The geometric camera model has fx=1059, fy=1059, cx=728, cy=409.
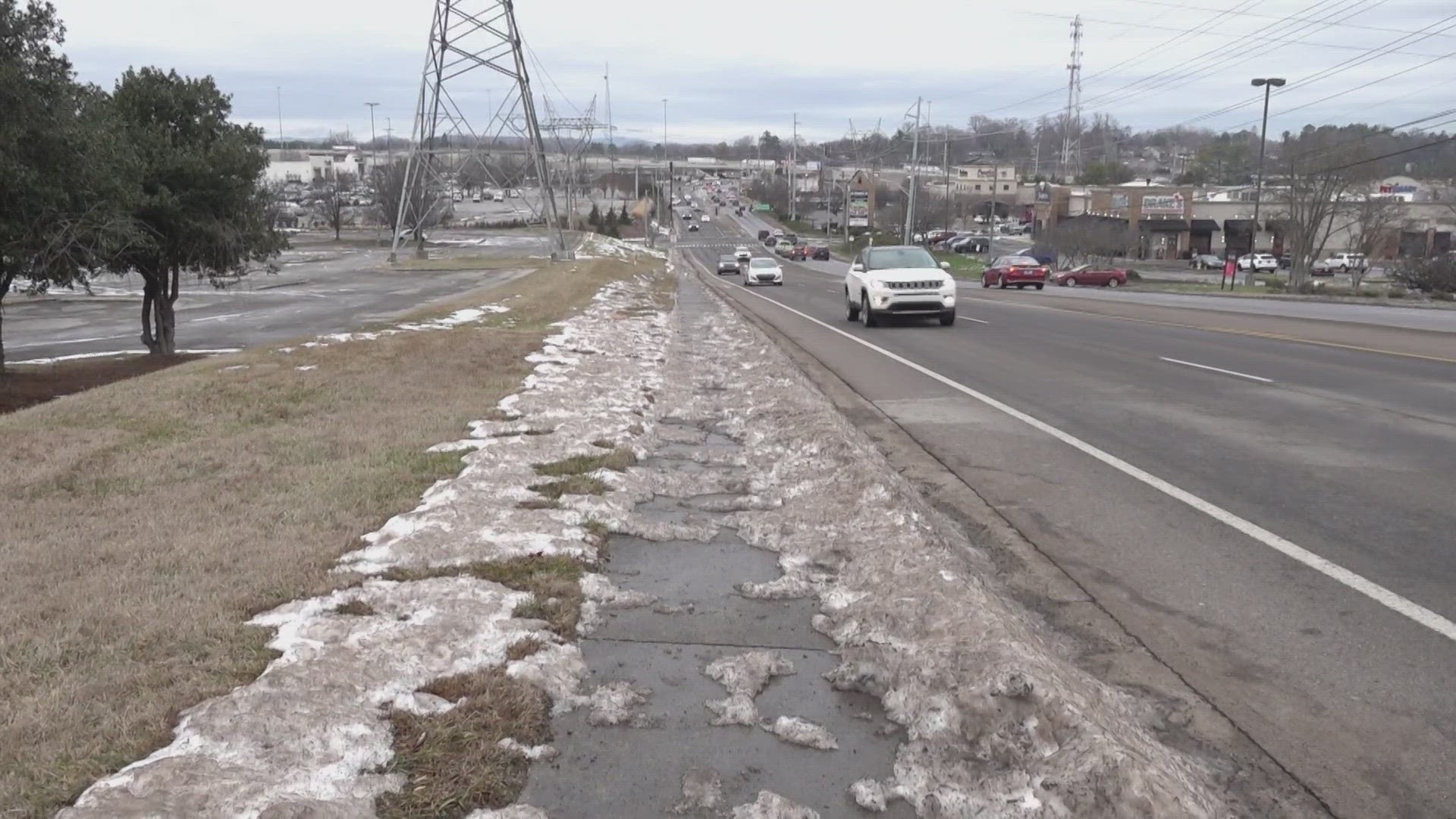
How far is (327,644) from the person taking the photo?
172 inches

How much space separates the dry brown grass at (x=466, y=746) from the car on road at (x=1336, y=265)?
69.5m

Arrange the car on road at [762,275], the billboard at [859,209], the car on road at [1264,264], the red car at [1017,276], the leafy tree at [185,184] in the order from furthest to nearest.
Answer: the billboard at [859,209]
the car on road at [1264,264]
the red car at [1017,276]
the car on road at [762,275]
the leafy tree at [185,184]

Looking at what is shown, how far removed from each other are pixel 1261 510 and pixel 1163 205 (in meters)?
98.0

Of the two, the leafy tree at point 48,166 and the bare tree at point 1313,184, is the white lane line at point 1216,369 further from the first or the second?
the bare tree at point 1313,184

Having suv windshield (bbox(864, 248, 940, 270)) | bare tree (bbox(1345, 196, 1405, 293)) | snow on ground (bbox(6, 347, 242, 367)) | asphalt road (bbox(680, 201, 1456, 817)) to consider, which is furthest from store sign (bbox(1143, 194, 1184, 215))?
snow on ground (bbox(6, 347, 242, 367))

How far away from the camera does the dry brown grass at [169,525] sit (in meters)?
3.71

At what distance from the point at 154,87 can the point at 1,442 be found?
1436 centimetres

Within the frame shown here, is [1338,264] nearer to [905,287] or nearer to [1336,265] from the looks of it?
[1336,265]

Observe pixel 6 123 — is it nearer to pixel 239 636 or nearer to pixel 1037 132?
pixel 239 636

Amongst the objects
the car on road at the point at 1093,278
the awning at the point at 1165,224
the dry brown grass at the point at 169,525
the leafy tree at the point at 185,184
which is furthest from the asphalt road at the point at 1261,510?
the awning at the point at 1165,224

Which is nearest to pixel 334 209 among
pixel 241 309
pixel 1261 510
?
pixel 241 309

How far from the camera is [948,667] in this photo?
14.3ft

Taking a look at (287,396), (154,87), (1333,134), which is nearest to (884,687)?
(287,396)

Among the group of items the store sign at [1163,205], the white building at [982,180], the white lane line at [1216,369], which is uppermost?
the white building at [982,180]
